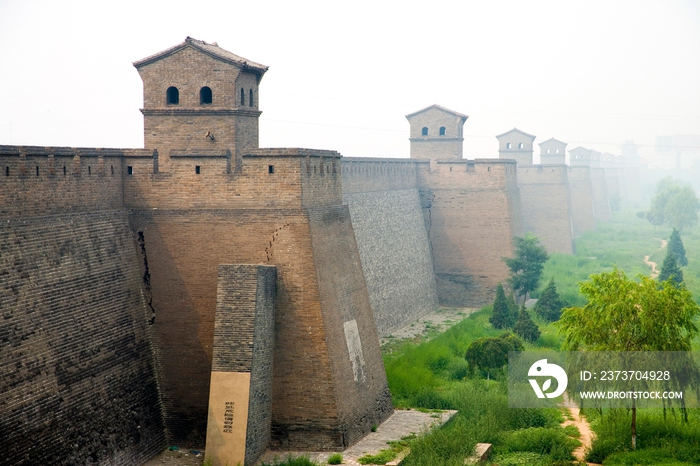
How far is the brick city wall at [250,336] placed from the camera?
12000 mm

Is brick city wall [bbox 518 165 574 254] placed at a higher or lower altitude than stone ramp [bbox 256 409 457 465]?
higher

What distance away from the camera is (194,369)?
13.1 meters

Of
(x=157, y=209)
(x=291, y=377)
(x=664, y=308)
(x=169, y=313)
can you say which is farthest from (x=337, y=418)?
(x=664, y=308)

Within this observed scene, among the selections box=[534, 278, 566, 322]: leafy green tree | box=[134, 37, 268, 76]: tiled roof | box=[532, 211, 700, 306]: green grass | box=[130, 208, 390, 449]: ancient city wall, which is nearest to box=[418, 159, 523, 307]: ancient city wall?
box=[532, 211, 700, 306]: green grass

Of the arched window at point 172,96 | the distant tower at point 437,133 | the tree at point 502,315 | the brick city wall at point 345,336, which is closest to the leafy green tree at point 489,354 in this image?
the brick city wall at point 345,336

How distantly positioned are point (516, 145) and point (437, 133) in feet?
48.0

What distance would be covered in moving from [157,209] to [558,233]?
93.9ft

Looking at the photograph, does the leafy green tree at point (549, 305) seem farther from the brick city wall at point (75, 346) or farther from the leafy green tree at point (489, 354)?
the brick city wall at point (75, 346)

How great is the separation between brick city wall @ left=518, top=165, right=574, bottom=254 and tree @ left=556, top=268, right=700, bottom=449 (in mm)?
26308

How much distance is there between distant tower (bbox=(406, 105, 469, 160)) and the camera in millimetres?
30136

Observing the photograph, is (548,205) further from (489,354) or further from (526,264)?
(489,354)

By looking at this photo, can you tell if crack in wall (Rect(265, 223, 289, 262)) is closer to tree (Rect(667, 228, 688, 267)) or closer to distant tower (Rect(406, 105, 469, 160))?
distant tower (Rect(406, 105, 469, 160))

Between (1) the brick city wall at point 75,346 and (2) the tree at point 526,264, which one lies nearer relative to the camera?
(1) the brick city wall at point 75,346

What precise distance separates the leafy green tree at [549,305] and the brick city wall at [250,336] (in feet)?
44.3
